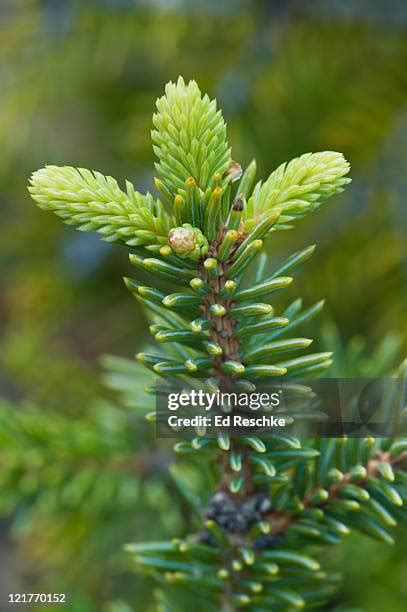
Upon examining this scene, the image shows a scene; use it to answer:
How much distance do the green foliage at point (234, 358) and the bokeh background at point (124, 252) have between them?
136 mm

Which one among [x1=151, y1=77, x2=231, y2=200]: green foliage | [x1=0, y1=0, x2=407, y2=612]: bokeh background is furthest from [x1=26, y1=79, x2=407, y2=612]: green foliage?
[x1=0, y1=0, x2=407, y2=612]: bokeh background

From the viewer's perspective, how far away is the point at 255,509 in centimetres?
44

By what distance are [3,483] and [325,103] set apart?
0.66m

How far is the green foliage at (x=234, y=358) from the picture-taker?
357 mm

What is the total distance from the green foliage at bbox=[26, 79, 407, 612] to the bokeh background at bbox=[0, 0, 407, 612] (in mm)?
136

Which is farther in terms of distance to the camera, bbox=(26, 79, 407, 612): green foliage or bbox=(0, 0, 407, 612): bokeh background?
bbox=(0, 0, 407, 612): bokeh background

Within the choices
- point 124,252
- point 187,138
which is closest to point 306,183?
point 187,138

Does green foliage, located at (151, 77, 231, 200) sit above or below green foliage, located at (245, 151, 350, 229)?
above

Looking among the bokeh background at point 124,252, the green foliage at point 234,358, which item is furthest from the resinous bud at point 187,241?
the bokeh background at point 124,252

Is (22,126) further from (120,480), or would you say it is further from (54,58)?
(120,480)

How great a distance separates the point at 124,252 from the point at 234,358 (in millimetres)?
656

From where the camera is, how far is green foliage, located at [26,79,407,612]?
1.17 feet

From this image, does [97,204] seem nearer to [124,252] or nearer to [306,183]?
[306,183]

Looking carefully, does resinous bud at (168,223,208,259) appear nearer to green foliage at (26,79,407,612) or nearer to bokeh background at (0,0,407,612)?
green foliage at (26,79,407,612)
